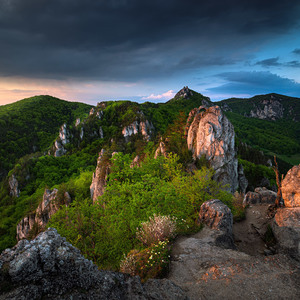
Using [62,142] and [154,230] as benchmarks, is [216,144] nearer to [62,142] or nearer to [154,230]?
[154,230]

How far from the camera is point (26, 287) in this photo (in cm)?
357

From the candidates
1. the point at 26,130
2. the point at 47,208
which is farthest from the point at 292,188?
the point at 26,130

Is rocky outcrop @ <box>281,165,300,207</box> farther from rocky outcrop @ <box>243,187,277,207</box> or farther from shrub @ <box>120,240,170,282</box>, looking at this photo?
rocky outcrop @ <box>243,187,277,207</box>

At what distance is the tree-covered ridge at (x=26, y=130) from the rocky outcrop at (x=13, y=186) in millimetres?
39702

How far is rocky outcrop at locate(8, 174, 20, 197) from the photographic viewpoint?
67981mm

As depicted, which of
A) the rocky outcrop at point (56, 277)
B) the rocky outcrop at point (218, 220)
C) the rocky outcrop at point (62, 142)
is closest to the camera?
the rocky outcrop at point (56, 277)

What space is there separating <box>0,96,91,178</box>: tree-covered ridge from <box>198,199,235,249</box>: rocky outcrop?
407ft

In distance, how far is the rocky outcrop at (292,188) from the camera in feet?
37.6

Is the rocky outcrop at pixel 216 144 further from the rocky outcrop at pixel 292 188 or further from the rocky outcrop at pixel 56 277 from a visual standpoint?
Answer: the rocky outcrop at pixel 56 277

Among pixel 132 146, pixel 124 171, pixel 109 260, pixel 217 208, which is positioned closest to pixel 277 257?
pixel 217 208

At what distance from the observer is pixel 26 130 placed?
134250mm

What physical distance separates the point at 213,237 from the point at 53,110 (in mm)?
204884

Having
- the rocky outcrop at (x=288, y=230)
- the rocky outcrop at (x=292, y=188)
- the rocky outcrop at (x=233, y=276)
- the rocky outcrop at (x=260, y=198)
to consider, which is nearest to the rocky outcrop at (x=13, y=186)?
the rocky outcrop at (x=260, y=198)

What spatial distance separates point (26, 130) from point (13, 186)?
3233 inches
